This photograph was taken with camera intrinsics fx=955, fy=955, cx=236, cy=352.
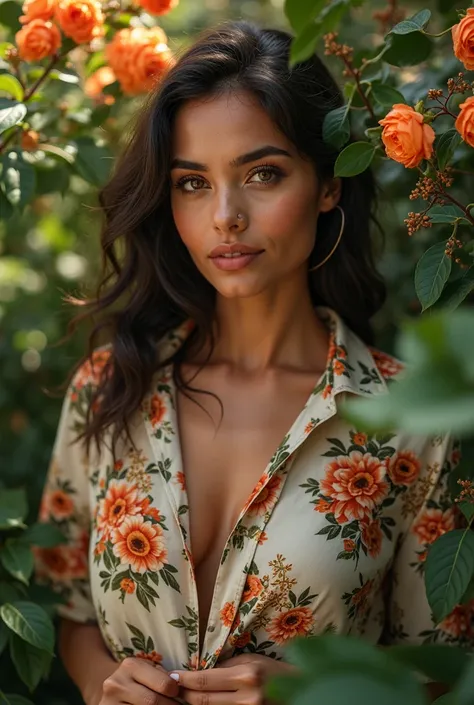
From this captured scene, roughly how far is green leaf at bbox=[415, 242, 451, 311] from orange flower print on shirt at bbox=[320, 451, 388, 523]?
15.9 inches

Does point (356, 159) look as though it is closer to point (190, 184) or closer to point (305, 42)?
point (190, 184)

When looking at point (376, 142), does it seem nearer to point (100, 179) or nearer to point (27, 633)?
point (100, 179)

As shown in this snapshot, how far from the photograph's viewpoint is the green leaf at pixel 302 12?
1158 millimetres

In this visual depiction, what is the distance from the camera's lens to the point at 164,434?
1.91m

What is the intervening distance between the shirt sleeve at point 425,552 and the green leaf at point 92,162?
873mm

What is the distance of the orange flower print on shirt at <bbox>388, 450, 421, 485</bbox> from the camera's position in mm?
1831

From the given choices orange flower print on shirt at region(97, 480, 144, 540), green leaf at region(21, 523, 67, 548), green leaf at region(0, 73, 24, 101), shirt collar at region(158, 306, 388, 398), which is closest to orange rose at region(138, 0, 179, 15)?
green leaf at region(0, 73, 24, 101)

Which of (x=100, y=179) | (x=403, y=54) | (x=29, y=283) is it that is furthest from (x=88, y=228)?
(x=403, y=54)

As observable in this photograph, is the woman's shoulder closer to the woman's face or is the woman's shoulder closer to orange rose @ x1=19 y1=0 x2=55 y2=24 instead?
the woman's face

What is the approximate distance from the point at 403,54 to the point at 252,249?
44cm

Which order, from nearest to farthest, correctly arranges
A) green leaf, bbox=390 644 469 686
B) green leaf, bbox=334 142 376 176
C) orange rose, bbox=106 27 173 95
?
1. green leaf, bbox=390 644 469 686
2. green leaf, bbox=334 142 376 176
3. orange rose, bbox=106 27 173 95

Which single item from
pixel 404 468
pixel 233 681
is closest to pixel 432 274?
pixel 404 468

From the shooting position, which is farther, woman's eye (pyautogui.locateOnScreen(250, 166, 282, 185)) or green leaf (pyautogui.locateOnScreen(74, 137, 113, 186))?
green leaf (pyautogui.locateOnScreen(74, 137, 113, 186))

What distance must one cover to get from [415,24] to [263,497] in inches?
34.2
